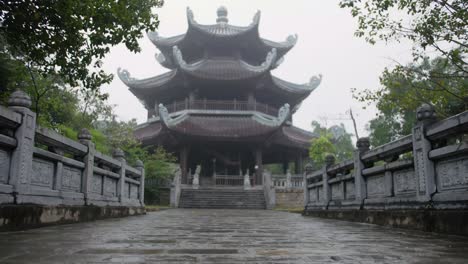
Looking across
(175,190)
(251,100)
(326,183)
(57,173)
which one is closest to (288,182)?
(251,100)

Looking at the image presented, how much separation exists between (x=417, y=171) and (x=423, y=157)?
0.30 m

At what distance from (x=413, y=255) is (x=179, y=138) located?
76.8 feet

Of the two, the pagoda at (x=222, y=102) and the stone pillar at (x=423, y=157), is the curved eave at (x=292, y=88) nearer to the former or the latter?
the pagoda at (x=222, y=102)

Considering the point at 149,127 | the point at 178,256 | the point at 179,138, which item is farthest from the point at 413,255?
the point at 149,127

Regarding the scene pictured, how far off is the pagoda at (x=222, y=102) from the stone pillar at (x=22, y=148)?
18.3 metres

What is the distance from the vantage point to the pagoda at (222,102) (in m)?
A: 26.0

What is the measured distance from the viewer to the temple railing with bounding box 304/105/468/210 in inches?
226

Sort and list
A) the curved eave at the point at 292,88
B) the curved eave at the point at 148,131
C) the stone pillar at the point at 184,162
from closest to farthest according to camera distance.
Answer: the stone pillar at the point at 184,162, the curved eave at the point at 148,131, the curved eave at the point at 292,88

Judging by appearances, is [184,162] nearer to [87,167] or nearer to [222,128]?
[222,128]

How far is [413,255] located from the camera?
10.8ft

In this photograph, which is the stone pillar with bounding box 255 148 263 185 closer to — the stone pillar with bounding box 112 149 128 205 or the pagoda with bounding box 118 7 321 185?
the pagoda with bounding box 118 7 321 185

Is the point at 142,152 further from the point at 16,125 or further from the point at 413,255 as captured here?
the point at 413,255

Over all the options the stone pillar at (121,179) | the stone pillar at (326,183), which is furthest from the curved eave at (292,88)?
the stone pillar at (121,179)

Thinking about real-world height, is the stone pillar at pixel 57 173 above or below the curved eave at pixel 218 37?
below
